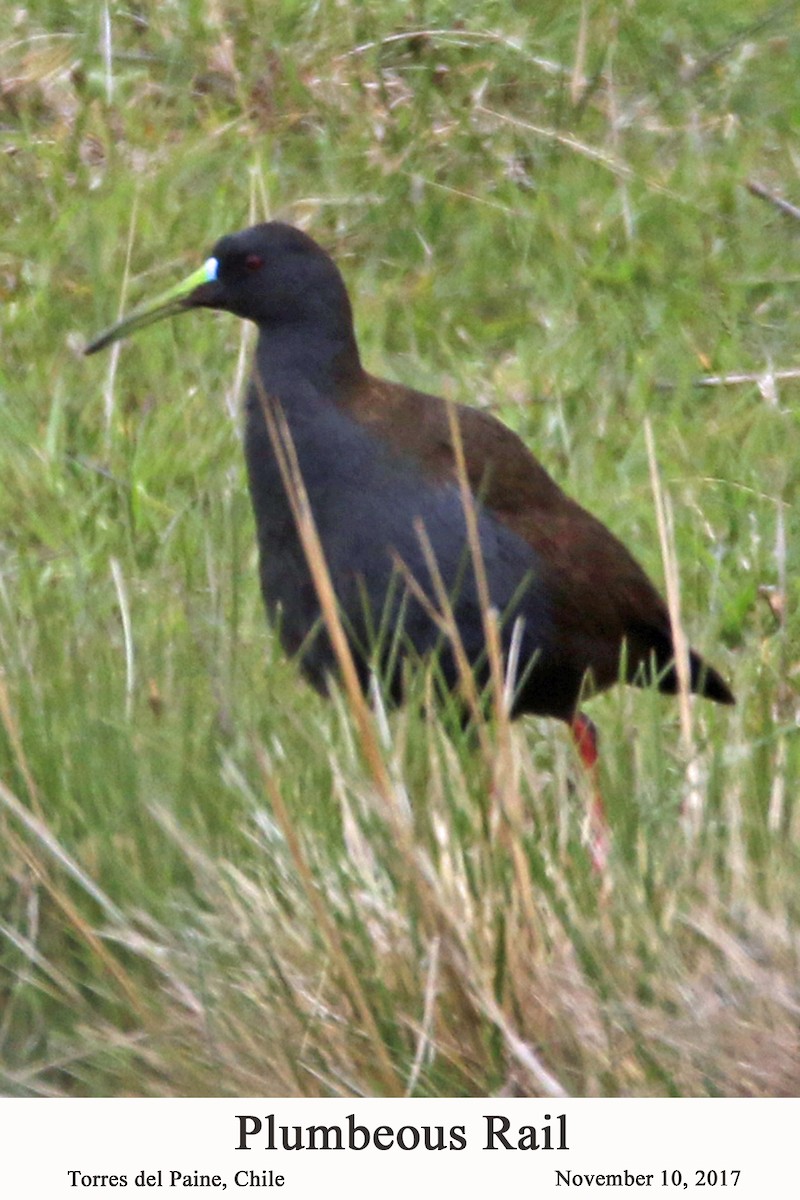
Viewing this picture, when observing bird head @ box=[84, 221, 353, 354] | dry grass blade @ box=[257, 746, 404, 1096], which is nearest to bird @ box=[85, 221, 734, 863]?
bird head @ box=[84, 221, 353, 354]

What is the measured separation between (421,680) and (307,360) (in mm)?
851

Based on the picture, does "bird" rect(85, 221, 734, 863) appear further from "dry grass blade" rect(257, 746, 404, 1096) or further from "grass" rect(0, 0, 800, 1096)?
"dry grass blade" rect(257, 746, 404, 1096)

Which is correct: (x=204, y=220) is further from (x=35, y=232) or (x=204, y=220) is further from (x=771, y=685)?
(x=771, y=685)

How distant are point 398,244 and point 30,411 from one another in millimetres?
1052

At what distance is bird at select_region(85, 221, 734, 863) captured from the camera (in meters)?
3.38

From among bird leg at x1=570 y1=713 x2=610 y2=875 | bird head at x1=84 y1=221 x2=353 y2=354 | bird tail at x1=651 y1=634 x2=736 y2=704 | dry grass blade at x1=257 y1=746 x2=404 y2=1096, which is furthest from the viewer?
bird head at x1=84 y1=221 x2=353 y2=354

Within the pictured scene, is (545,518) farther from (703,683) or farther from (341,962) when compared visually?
(341,962)

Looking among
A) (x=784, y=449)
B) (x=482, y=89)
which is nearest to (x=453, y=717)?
(x=784, y=449)

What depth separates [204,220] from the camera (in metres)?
5.15

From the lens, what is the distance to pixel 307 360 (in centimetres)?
369

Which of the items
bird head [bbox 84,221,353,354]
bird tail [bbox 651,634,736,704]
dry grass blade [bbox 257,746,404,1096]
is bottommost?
bird tail [bbox 651,634,736,704]

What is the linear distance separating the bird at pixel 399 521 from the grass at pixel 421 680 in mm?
101

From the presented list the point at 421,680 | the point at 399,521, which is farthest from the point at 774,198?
the point at 421,680

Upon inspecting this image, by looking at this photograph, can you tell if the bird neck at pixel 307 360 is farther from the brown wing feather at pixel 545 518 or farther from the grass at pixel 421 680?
the grass at pixel 421 680
